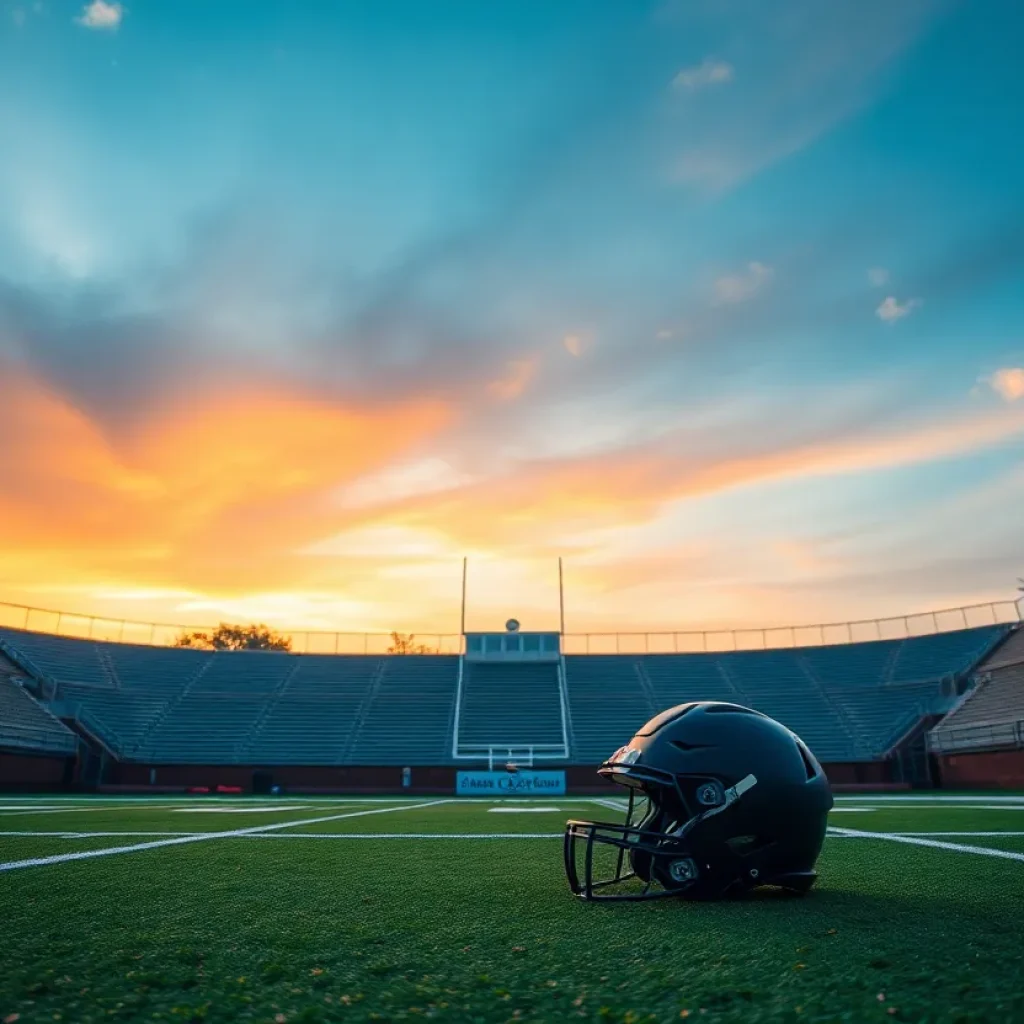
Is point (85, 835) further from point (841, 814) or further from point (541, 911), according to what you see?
point (841, 814)

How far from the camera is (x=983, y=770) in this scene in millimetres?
24766

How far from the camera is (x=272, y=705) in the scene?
32781mm

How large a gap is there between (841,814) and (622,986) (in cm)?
980

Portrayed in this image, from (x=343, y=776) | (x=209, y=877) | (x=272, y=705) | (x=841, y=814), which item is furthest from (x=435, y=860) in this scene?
(x=272, y=705)

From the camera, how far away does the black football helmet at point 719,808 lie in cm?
306

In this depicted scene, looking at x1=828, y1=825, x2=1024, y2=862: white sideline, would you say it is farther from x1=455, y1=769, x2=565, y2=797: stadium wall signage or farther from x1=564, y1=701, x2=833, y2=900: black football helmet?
x1=455, y1=769, x2=565, y2=797: stadium wall signage

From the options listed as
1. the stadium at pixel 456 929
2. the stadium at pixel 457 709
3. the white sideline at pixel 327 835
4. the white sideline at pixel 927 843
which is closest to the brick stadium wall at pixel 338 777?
the stadium at pixel 457 709

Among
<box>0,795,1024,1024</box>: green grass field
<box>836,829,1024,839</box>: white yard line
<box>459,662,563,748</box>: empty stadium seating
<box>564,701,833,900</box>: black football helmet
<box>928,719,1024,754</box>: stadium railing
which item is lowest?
<box>0,795,1024,1024</box>: green grass field

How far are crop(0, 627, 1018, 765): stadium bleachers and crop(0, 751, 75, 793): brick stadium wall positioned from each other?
1.56m

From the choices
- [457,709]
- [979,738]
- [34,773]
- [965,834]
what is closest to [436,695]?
[457,709]

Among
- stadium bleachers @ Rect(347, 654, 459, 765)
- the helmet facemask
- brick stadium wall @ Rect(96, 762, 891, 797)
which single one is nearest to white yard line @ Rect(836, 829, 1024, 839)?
the helmet facemask

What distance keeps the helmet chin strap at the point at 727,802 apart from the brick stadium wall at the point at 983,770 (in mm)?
24330

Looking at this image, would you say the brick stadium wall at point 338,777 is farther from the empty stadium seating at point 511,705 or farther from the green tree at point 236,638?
the green tree at point 236,638

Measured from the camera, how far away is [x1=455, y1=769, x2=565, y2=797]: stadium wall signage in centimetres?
2670
